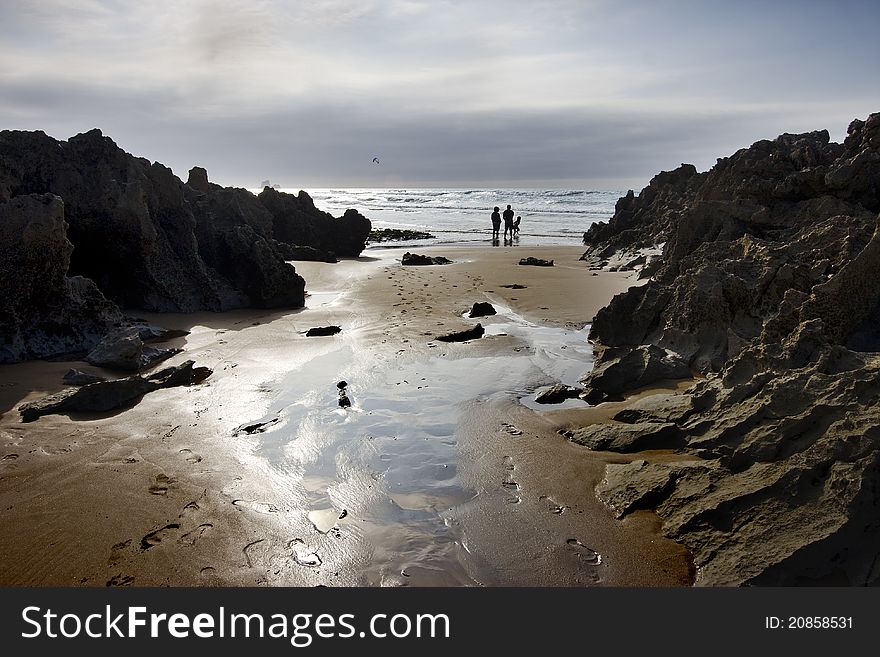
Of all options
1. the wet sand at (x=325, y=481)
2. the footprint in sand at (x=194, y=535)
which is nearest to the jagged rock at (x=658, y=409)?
the wet sand at (x=325, y=481)

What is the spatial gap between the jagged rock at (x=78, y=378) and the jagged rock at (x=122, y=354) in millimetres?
427

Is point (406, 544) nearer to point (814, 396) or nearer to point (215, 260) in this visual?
point (814, 396)

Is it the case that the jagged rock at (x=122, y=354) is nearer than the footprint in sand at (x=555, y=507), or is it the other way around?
the footprint in sand at (x=555, y=507)

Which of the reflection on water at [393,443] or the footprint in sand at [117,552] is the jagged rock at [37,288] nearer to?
the reflection on water at [393,443]

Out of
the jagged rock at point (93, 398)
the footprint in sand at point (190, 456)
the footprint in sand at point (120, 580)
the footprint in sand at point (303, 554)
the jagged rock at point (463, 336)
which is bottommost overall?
the footprint in sand at point (303, 554)

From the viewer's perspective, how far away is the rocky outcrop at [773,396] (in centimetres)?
293

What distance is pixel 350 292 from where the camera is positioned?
12898mm

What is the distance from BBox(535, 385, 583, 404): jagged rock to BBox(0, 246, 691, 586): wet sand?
7.1 inches

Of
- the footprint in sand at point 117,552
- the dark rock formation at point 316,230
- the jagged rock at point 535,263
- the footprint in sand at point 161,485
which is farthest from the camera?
the dark rock formation at point 316,230

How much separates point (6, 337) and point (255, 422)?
12.3 feet

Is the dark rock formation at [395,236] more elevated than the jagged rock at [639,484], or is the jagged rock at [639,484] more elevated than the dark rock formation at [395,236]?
the dark rock formation at [395,236]

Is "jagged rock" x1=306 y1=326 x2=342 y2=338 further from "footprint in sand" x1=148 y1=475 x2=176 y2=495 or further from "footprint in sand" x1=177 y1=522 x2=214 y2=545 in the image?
"footprint in sand" x1=177 y1=522 x2=214 y2=545

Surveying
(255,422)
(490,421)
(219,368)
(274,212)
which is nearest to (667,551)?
(490,421)

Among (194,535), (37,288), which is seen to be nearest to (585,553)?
(194,535)
